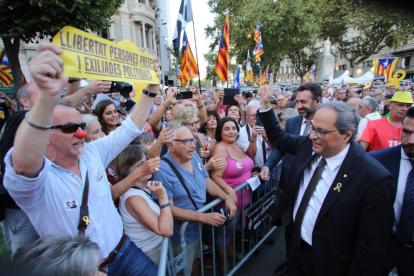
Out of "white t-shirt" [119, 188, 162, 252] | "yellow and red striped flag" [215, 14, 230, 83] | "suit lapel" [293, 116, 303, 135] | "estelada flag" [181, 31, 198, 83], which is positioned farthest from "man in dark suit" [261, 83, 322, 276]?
"estelada flag" [181, 31, 198, 83]

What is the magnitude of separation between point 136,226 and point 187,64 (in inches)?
234

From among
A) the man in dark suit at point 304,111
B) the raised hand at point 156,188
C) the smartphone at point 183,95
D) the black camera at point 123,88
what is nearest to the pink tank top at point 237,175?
the man in dark suit at point 304,111

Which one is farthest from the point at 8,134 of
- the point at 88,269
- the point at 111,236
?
the point at 88,269

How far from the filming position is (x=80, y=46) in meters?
1.32

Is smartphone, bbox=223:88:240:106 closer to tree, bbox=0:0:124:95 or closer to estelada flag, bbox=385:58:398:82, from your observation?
tree, bbox=0:0:124:95

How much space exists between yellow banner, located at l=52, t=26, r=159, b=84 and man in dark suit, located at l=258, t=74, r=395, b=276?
160cm

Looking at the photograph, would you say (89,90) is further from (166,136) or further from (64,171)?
(64,171)

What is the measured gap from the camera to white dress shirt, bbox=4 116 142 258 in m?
1.09

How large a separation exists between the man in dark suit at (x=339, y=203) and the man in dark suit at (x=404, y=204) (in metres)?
0.54

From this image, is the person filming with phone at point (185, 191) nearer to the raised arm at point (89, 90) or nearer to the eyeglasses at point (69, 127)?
the raised arm at point (89, 90)

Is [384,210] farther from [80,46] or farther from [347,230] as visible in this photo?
[80,46]

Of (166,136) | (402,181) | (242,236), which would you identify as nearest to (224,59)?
(166,136)

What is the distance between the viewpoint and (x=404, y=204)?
2031 mm

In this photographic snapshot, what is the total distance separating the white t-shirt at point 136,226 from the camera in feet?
6.54
